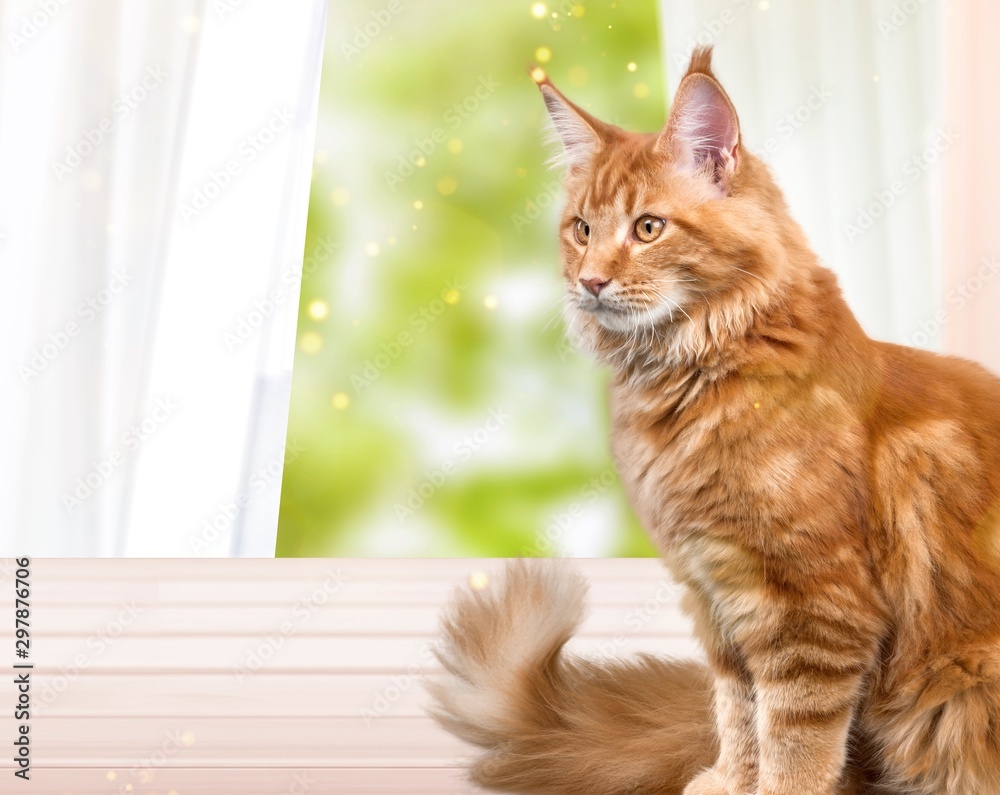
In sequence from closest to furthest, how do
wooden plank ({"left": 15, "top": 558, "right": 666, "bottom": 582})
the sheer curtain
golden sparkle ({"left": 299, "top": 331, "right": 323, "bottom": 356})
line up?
wooden plank ({"left": 15, "top": 558, "right": 666, "bottom": 582})
the sheer curtain
golden sparkle ({"left": 299, "top": 331, "right": 323, "bottom": 356})

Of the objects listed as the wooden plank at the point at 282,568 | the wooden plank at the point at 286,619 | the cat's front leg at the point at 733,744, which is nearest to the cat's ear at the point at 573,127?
the cat's front leg at the point at 733,744

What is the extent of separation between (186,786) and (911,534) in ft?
3.10

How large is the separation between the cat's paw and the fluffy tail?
0.04m

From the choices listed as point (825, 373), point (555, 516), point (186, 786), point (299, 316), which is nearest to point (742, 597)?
point (825, 373)

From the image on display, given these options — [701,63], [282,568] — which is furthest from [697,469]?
[282,568]

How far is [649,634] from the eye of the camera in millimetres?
2021

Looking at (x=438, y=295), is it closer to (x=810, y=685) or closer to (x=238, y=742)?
(x=238, y=742)

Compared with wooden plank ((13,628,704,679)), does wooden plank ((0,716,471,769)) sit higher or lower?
higher

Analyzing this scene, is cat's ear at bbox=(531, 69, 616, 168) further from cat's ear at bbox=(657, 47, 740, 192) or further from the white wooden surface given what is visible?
the white wooden surface

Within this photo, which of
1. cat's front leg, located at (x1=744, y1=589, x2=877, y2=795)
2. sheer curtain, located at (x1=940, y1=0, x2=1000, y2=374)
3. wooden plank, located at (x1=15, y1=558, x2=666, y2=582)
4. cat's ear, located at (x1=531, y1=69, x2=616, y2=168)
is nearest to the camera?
cat's front leg, located at (x1=744, y1=589, x2=877, y2=795)

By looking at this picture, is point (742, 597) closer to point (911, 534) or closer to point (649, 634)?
point (911, 534)

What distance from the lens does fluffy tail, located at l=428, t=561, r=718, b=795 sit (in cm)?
121

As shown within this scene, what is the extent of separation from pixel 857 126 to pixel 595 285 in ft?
6.74

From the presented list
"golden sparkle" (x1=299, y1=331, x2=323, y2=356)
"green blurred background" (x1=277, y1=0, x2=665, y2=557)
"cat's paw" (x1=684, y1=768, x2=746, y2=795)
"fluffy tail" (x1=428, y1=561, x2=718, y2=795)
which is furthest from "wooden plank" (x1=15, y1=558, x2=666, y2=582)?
"cat's paw" (x1=684, y1=768, x2=746, y2=795)
